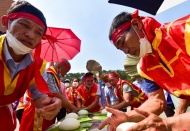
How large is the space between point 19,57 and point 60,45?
1349 mm

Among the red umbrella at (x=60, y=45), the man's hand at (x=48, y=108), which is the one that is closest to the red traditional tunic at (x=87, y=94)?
the red umbrella at (x=60, y=45)

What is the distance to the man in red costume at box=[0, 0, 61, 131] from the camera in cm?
172

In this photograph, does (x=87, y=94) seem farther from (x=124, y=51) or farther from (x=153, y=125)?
(x=153, y=125)

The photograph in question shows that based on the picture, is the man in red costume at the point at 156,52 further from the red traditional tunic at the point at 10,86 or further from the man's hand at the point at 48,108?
the red traditional tunic at the point at 10,86

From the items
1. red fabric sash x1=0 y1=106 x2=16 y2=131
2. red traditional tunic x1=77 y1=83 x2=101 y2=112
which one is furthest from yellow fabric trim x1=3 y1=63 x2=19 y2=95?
red traditional tunic x1=77 y1=83 x2=101 y2=112

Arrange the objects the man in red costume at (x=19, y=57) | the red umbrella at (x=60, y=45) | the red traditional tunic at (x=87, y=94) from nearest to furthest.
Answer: the man in red costume at (x=19, y=57) < the red umbrella at (x=60, y=45) < the red traditional tunic at (x=87, y=94)

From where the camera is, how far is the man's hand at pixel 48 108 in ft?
5.85

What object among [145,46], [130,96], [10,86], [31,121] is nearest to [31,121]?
[31,121]

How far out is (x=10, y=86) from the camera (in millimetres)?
1745

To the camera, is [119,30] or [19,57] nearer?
[19,57]

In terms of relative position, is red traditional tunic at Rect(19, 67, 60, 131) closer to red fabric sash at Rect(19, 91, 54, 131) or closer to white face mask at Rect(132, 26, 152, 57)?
red fabric sash at Rect(19, 91, 54, 131)

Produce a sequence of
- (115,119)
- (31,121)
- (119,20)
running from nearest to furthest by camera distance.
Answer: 1. (115,119)
2. (119,20)
3. (31,121)

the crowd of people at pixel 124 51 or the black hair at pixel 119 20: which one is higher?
the black hair at pixel 119 20

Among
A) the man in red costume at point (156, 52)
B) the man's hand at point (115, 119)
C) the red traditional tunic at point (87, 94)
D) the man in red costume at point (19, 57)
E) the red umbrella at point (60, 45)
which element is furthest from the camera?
the red traditional tunic at point (87, 94)
